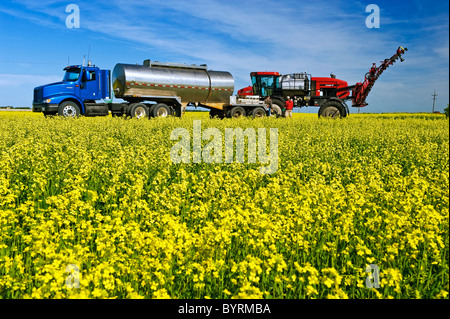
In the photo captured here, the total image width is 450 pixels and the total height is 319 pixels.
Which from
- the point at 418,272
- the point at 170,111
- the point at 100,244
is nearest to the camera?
the point at 100,244

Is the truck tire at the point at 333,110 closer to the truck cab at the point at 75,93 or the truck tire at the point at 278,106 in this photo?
the truck tire at the point at 278,106

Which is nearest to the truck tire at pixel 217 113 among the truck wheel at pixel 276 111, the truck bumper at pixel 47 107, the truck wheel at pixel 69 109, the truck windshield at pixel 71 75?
the truck wheel at pixel 276 111

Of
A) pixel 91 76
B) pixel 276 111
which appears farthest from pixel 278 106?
pixel 91 76

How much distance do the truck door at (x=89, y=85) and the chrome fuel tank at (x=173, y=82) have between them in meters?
1.35

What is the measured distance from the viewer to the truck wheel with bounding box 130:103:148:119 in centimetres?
2734

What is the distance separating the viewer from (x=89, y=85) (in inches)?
1079

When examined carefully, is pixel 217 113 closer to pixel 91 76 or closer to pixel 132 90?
pixel 132 90

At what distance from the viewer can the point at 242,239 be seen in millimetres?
5168

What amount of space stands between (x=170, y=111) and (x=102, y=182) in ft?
68.7

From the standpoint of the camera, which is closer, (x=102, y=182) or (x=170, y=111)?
(x=102, y=182)

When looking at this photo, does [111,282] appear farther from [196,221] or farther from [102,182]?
[102,182]

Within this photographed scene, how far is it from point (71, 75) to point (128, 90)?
177 inches

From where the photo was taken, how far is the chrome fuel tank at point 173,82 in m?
26.8
